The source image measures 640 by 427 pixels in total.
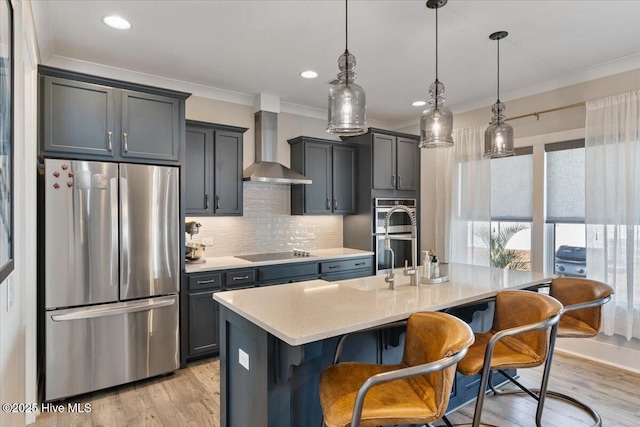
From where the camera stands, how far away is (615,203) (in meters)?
3.35

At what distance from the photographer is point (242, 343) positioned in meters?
1.88

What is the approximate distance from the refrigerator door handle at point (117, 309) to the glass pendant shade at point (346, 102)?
7.42ft

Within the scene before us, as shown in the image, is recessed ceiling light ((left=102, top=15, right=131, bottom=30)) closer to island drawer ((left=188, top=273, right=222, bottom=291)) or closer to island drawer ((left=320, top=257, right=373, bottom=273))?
island drawer ((left=188, top=273, right=222, bottom=291))

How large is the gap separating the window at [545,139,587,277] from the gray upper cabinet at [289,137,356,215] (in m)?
2.32

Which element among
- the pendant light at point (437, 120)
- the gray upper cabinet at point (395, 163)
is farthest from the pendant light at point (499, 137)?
the gray upper cabinet at point (395, 163)

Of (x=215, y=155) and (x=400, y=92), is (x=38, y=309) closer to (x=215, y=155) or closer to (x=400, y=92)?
(x=215, y=155)

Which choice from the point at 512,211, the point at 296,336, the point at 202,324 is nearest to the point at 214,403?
the point at 202,324

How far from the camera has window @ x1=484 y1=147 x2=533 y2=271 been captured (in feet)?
13.6

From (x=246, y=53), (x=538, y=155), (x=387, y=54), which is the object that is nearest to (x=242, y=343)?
(x=246, y=53)

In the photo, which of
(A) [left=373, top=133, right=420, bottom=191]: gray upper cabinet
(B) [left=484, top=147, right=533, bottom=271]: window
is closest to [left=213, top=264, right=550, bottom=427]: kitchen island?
(B) [left=484, top=147, right=533, bottom=271]: window

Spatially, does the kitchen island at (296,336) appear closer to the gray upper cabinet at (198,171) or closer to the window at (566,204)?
the gray upper cabinet at (198,171)

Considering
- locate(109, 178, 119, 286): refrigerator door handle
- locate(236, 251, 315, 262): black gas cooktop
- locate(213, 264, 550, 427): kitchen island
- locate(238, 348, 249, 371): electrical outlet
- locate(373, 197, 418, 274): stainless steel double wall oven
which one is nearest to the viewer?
locate(213, 264, 550, 427): kitchen island

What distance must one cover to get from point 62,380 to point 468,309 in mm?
3018

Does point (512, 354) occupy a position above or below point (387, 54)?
below
